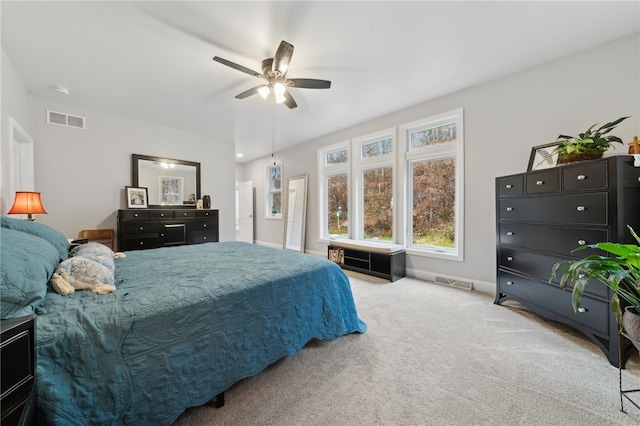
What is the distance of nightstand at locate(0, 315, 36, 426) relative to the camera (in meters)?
0.70

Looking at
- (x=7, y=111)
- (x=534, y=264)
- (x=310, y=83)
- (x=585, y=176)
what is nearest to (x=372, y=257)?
(x=534, y=264)

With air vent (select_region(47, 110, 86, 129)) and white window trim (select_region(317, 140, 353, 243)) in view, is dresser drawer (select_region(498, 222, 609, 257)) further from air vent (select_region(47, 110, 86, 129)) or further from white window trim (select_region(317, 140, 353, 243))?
air vent (select_region(47, 110, 86, 129))

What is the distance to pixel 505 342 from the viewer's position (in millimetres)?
1978

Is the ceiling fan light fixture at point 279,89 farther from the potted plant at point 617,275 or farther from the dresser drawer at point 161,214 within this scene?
the dresser drawer at point 161,214

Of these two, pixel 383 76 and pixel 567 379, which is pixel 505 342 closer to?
pixel 567 379

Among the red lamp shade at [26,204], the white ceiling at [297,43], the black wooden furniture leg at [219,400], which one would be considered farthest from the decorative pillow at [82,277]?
the white ceiling at [297,43]

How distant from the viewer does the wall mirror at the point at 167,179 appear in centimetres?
428

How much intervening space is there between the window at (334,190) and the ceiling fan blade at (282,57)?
8.83 feet

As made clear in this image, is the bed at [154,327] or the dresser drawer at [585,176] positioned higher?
the dresser drawer at [585,176]

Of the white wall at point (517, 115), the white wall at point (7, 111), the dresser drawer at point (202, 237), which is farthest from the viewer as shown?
the dresser drawer at point (202, 237)

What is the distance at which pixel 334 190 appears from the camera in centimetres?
522

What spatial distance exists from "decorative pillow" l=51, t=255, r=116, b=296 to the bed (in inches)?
1.6

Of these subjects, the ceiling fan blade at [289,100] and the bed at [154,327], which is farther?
the ceiling fan blade at [289,100]

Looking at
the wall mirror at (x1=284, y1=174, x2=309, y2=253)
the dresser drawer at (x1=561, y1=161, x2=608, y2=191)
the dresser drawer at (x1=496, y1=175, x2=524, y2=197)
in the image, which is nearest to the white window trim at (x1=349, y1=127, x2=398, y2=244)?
the wall mirror at (x1=284, y1=174, x2=309, y2=253)
